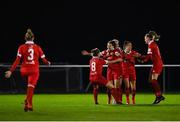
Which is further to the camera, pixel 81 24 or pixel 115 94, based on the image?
pixel 81 24

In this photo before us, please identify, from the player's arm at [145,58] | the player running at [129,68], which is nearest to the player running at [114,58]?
the player running at [129,68]

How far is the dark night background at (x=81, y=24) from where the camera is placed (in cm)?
3222

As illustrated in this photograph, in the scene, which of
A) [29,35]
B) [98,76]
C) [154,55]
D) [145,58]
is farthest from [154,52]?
[29,35]

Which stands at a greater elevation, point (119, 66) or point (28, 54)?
point (28, 54)

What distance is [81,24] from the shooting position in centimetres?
3309

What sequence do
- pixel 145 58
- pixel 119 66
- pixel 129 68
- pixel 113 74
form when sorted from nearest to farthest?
pixel 145 58 → pixel 119 66 → pixel 113 74 → pixel 129 68

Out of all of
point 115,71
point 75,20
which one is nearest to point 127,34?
point 75,20

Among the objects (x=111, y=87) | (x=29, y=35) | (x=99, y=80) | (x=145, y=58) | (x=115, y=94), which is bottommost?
(x=115, y=94)

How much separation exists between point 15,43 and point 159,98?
16.1 metres

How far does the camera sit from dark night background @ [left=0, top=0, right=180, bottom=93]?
32.2 m

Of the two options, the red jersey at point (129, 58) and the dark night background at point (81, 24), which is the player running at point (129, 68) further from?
the dark night background at point (81, 24)

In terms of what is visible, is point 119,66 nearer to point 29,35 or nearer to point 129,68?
point 129,68

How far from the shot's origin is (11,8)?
32.4m

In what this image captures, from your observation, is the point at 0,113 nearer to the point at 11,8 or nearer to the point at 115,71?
the point at 115,71
